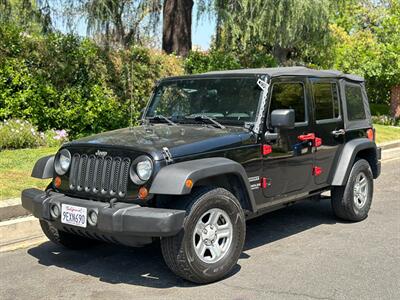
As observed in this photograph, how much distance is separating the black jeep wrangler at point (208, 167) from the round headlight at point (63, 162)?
0.05 feet

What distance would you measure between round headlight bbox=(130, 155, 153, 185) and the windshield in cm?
129

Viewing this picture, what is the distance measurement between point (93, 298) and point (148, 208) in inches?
32.7

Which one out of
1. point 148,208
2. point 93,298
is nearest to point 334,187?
point 148,208

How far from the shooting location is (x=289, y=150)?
5.73m

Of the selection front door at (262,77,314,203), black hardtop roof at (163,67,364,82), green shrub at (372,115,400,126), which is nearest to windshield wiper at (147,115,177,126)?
black hardtop roof at (163,67,364,82)

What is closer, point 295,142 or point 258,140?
point 258,140

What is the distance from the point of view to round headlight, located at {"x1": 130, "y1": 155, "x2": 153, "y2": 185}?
4.53 metres

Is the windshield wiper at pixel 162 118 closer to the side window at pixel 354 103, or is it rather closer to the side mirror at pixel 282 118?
the side mirror at pixel 282 118

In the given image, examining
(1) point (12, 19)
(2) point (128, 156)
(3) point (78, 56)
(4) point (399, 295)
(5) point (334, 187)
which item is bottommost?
(4) point (399, 295)

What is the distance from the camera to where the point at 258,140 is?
5375 millimetres

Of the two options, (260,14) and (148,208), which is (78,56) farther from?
(148,208)

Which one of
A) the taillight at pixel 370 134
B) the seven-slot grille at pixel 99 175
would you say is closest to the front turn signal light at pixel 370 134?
the taillight at pixel 370 134

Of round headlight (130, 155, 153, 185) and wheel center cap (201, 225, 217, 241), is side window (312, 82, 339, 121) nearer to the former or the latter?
wheel center cap (201, 225, 217, 241)

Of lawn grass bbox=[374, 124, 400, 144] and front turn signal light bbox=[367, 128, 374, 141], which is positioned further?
lawn grass bbox=[374, 124, 400, 144]
